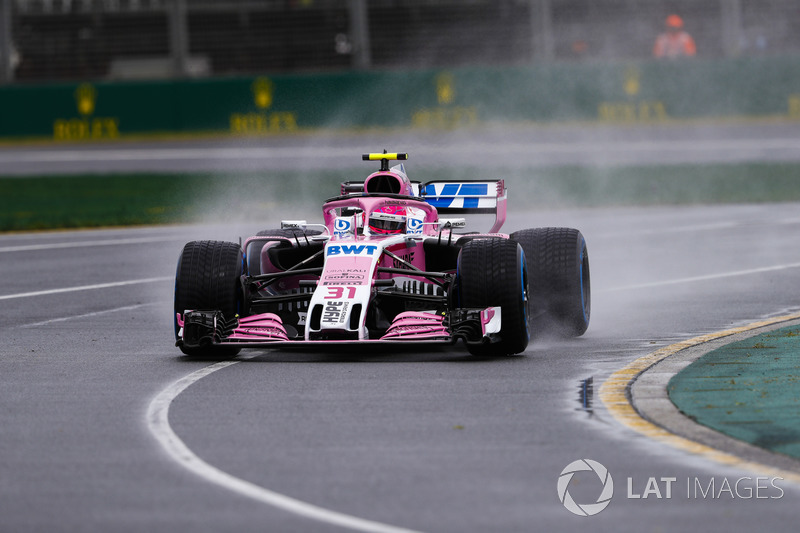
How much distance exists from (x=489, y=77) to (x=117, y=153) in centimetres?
905

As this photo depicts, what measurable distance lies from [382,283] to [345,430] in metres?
2.93

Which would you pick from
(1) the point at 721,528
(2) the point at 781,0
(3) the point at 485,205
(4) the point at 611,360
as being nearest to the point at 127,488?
(1) the point at 721,528

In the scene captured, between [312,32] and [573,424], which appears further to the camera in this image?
[312,32]

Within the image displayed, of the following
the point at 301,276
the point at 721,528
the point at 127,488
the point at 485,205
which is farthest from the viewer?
the point at 485,205

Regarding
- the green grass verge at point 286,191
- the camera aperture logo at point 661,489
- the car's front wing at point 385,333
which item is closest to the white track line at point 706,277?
the car's front wing at point 385,333

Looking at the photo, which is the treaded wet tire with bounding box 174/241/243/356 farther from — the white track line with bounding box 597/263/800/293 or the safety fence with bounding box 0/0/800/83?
the safety fence with bounding box 0/0/800/83

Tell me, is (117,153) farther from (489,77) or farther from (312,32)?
(489,77)

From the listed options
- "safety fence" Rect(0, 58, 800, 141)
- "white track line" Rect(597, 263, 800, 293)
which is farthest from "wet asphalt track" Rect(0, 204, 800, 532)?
"safety fence" Rect(0, 58, 800, 141)

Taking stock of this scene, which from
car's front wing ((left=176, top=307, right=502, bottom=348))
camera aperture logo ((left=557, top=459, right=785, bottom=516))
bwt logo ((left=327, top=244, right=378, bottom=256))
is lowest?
camera aperture logo ((left=557, top=459, right=785, bottom=516))

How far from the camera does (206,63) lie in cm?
3728

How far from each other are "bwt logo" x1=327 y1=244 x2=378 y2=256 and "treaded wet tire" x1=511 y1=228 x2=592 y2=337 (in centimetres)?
145

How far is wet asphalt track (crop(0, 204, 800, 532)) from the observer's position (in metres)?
6.38

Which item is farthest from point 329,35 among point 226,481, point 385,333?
point 226,481

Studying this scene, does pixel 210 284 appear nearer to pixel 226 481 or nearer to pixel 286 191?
pixel 226 481
